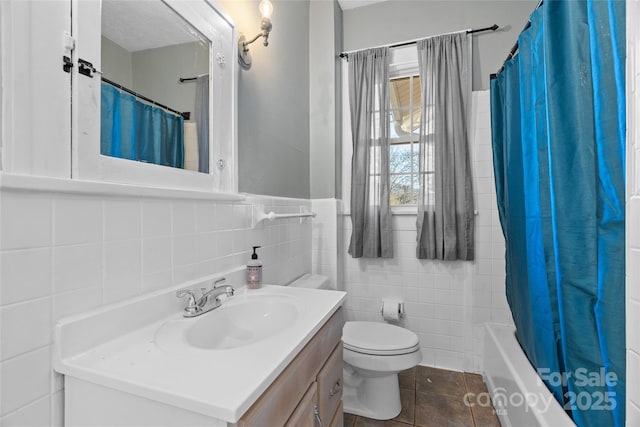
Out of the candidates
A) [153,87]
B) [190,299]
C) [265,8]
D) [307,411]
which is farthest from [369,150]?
[307,411]

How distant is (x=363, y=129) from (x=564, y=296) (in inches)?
61.5

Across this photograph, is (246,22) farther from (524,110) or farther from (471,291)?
(471,291)

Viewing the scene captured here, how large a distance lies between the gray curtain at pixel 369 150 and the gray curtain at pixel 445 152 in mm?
260

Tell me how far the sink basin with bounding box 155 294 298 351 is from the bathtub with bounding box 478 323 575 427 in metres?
0.99

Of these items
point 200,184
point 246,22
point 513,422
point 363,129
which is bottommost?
point 513,422

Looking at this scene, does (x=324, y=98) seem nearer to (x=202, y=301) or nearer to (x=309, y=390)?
(x=202, y=301)

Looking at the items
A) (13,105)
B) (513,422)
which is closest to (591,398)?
(513,422)

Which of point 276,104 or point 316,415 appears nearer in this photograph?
point 316,415

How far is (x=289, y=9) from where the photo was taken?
1887 mm

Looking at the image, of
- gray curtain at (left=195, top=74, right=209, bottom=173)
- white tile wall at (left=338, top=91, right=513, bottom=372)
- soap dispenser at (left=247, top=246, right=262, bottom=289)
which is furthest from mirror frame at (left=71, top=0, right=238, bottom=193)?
white tile wall at (left=338, top=91, right=513, bottom=372)

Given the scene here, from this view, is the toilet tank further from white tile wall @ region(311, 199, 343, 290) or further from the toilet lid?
the toilet lid

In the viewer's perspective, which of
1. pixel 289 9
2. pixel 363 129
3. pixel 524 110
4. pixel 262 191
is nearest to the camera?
pixel 524 110

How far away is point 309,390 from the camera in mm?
A: 848

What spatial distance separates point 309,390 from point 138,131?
0.91 m
